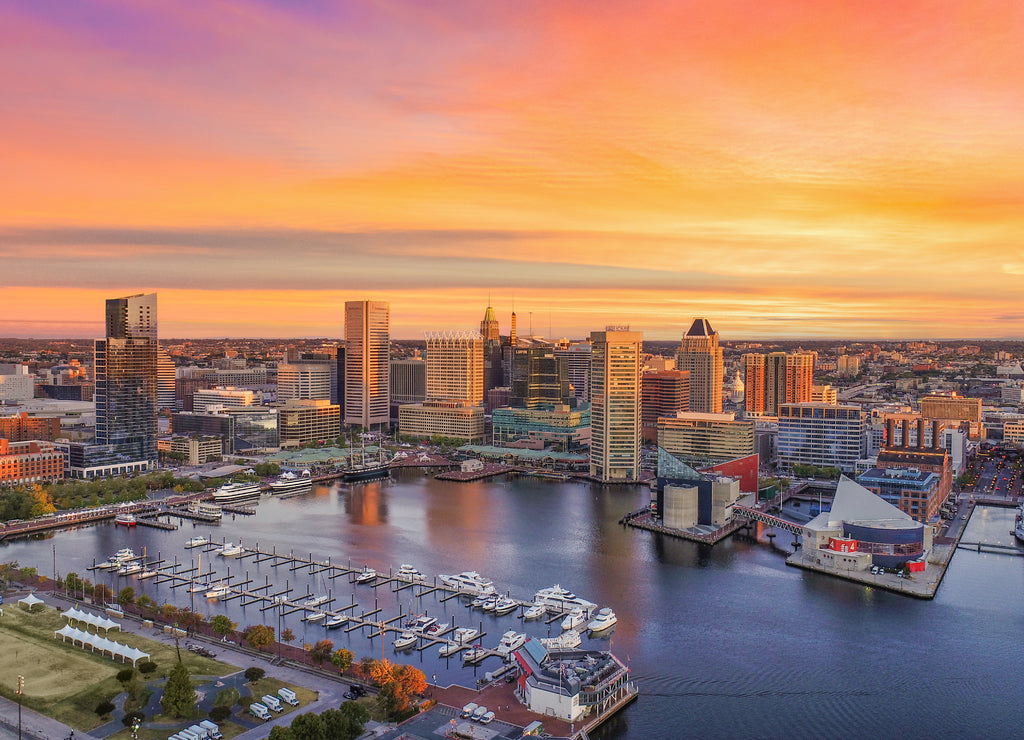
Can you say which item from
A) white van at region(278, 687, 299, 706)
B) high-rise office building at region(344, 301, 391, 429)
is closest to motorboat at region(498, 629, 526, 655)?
white van at region(278, 687, 299, 706)

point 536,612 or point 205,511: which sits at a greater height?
point 205,511

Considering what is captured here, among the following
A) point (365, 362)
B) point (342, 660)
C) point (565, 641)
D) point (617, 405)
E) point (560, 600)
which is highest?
point (365, 362)

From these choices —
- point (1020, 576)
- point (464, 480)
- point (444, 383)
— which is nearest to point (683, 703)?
point (1020, 576)

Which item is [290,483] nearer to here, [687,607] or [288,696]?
[687,607]

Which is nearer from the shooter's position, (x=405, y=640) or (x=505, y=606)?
(x=405, y=640)

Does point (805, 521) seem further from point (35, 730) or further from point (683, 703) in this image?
point (35, 730)

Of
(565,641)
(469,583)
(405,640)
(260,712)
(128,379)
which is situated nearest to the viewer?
(260,712)

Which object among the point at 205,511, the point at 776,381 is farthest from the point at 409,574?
the point at 776,381
